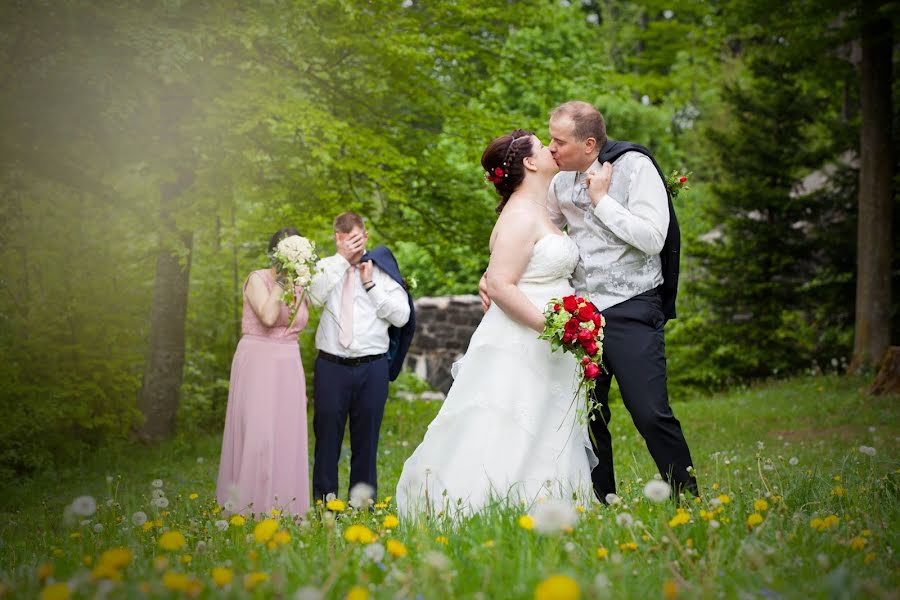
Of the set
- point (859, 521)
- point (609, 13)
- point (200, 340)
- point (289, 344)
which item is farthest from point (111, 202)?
point (609, 13)

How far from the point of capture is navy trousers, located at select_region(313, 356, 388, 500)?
630cm

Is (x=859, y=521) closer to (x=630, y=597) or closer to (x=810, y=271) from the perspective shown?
(x=630, y=597)

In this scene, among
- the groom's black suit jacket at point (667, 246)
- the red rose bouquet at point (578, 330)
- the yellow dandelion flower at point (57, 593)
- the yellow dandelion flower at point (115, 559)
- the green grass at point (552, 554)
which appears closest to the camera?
the yellow dandelion flower at point (57, 593)

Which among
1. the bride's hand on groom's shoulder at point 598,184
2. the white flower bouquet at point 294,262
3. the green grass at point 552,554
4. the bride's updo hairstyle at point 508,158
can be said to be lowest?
the green grass at point 552,554

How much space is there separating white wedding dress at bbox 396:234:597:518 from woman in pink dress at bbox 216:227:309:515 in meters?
1.98

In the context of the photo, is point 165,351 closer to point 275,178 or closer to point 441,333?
point 275,178

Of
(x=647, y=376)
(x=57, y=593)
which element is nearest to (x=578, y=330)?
(x=647, y=376)

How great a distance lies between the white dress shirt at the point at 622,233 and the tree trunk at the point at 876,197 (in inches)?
→ 412

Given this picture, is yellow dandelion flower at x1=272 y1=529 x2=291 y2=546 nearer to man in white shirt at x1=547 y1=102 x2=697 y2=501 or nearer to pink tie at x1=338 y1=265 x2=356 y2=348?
man in white shirt at x1=547 y1=102 x2=697 y2=501

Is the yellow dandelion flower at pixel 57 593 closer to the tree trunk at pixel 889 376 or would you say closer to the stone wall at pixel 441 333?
the tree trunk at pixel 889 376

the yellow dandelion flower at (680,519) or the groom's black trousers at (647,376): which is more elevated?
the groom's black trousers at (647,376)

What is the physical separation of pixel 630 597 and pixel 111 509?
3140 mm

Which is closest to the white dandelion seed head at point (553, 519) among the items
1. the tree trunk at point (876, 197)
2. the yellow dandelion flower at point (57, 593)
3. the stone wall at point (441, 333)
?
the yellow dandelion flower at point (57, 593)

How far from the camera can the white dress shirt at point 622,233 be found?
Result: 4.20 meters
